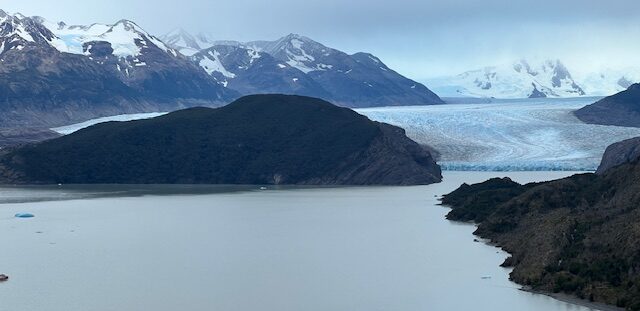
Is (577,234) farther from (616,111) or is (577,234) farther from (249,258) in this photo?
(616,111)

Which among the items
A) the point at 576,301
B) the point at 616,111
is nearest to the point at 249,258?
the point at 576,301

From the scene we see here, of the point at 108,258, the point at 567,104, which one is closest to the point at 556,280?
the point at 108,258

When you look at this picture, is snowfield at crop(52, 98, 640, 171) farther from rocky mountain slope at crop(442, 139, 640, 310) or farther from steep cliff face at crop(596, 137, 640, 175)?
rocky mountain slope at crop(442, 139, 640, 310)

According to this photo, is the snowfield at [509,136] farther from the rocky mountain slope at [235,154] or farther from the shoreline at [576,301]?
the shoreline at [576,301]

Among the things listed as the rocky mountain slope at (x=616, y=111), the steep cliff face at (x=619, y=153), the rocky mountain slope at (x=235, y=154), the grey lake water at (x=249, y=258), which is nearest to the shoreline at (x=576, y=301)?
the grey lake water at (x=249, y=258)

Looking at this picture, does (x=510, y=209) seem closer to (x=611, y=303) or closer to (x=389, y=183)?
(x=611, y=303)

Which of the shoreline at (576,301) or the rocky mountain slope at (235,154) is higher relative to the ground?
the rocky mountain slope at (235,154)

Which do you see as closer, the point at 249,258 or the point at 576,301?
the point at 576,301
